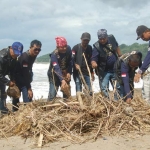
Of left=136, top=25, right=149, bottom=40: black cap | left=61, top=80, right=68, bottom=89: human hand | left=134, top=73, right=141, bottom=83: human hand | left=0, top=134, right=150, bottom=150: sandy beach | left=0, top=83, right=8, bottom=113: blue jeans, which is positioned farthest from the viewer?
left=0, top=83, right=8, bottom=113: blue jeans

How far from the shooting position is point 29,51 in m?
6.86

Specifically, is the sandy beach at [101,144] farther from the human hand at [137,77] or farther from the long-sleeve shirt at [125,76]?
the human hand at [137,77]

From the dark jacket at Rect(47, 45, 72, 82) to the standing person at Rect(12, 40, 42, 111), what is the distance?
396 mm

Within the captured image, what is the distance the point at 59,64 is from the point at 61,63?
50 mm

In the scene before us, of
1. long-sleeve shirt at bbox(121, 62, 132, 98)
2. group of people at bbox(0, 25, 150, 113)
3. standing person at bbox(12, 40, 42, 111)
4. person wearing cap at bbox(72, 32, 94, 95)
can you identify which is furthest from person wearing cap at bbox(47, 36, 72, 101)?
long-sleeve shirt at bbox(121, 62, 132, 98)

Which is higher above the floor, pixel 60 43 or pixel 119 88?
pixel 60 43

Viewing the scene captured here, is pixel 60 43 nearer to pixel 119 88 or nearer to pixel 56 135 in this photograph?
pixel 119 88

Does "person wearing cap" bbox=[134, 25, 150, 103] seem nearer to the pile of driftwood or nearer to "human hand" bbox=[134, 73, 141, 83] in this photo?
"human hand" bbox=[134, 73, 141, 83]

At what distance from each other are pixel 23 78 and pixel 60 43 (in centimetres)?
118

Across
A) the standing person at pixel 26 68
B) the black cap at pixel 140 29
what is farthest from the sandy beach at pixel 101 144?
the black cap at pixel 140 29

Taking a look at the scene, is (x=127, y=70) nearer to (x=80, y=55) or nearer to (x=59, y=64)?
(x=80, y=55)

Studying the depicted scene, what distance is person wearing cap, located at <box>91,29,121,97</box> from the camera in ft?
22.8

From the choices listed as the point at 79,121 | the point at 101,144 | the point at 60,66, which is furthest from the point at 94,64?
the point at 101,144


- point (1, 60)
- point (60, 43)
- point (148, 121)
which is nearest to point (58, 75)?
point (60, 43)
